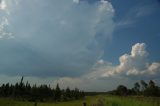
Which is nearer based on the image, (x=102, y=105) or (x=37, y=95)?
(x=102, y=105)

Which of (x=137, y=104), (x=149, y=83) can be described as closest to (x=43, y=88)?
(x=149, y=83)

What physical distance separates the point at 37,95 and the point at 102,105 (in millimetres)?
75840

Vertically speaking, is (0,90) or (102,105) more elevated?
(0,90)

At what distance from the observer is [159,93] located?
94.1 meters

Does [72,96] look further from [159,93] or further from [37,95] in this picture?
[159,93]

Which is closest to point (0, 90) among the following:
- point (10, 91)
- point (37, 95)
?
point (10, 91)

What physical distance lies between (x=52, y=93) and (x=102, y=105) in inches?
3105

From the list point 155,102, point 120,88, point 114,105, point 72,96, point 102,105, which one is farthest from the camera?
point 120,88

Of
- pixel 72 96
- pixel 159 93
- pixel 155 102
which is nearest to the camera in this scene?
pixel 155 102

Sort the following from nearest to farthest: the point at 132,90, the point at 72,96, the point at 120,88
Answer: the point at 72,96 < the point at 132,90 < the point at 120,88

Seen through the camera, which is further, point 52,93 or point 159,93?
point 52,93

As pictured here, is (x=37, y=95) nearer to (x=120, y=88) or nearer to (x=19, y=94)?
(x=19, y=94)

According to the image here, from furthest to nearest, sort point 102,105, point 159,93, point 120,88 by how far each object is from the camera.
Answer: point 120,88, point 159,93, point 102,105

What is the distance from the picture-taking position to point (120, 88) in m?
133
